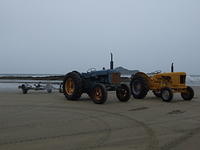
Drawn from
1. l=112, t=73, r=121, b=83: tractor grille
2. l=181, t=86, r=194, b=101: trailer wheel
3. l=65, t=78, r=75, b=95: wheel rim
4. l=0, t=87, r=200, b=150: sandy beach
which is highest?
l=112, t=73, r=121, b=83: tractor grille

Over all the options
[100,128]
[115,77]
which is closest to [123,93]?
[115,77]

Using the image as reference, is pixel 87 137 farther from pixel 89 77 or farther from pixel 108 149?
pixel 89 77

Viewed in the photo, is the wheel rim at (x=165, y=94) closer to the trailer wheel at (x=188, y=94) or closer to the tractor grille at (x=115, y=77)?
the trailer wheel at (x=188, y=94)

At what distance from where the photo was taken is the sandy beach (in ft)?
22.7

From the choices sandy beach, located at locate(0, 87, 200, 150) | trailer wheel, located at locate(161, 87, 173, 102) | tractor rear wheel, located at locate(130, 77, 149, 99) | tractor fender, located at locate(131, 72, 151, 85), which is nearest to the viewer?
sandy beach, located at locate(0, 87, 200, 150)

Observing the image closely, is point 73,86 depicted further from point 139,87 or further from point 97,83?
point 139,87

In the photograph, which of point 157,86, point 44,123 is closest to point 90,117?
point 44,123

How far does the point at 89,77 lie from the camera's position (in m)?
16.0

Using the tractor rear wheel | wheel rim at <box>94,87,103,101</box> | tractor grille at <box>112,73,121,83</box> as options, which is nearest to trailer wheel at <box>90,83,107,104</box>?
wheel rim at <box>94,87,103,101</box>

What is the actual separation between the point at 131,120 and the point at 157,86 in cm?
712

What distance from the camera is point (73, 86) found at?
640 inches

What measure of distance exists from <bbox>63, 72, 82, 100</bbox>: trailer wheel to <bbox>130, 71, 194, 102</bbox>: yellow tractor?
9.67ft

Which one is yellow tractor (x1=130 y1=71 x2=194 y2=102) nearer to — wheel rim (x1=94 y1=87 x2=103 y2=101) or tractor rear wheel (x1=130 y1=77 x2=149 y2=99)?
tractor rear wheel (x1=130 y1=77 x2=149 y2=99)

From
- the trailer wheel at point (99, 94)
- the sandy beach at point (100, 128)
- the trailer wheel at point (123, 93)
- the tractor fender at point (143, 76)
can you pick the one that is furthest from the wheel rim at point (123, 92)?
the sandy beach at point (100, 128)
